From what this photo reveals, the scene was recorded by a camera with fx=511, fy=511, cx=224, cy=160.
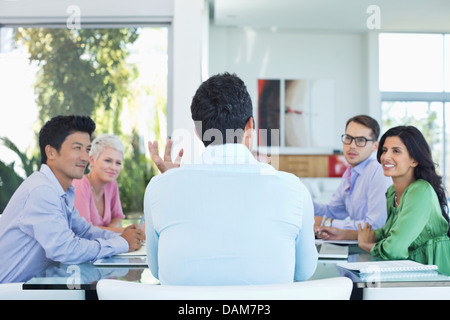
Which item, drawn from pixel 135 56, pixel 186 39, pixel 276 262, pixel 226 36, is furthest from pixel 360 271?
pixel 226 36

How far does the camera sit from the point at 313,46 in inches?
342

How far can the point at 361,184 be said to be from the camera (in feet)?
10.0

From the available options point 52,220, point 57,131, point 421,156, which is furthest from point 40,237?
point 421,156

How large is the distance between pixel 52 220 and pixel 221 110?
0.84m

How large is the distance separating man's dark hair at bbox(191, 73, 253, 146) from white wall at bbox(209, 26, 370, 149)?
23.0 feet

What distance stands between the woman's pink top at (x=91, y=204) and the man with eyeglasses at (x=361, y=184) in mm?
1329

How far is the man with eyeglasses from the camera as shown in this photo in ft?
9.29

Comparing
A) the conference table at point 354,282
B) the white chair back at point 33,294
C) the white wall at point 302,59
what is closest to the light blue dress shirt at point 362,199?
the conference table at point 354,282

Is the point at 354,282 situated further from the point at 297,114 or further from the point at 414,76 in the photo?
the point at 414,76

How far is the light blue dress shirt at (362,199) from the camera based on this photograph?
2781 millimetres

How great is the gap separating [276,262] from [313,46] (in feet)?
25.4

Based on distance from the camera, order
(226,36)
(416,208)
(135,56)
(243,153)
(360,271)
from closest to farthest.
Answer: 1. (243,153)
2. (360,271)
3. (416,208)
4. (135,56)
5. (226,36)

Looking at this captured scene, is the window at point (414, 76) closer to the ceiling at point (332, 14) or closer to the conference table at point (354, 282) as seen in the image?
the ceiling at point (332, 14)

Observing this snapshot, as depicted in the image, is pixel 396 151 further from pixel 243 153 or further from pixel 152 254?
pixel 152 254
